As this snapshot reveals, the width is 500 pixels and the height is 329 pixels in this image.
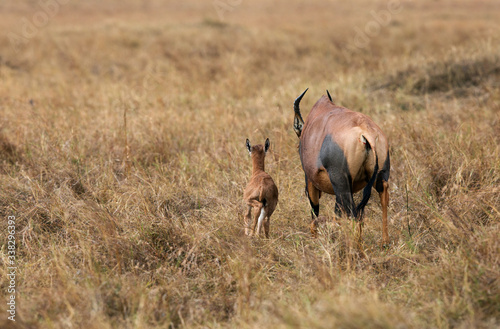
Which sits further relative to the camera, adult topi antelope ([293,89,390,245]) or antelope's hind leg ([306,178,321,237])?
antelope's hind leg ([306,178,321,237])

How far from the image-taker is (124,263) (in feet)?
11.5

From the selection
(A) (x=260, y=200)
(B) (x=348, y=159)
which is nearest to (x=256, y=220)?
(A) (x=260, y=200)

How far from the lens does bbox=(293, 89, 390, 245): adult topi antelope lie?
10.3 feet

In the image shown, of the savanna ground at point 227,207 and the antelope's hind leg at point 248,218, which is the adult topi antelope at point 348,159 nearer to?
the savanna ground at point 227,207

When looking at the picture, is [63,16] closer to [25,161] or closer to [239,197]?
[25,161]

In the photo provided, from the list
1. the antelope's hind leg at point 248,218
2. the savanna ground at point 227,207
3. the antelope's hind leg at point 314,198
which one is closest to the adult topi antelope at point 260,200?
the antelope's hind leg at point 248,218

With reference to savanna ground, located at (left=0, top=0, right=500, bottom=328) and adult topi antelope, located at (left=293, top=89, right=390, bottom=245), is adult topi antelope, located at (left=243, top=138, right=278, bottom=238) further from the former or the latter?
adult topi antelope, located at (left=293, top=89, right=390, bottom=245)

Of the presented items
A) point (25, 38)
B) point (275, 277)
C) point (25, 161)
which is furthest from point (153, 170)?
point (25, 38)

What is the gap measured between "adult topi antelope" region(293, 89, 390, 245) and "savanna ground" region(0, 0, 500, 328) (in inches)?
10.0

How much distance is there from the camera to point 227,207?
435cm

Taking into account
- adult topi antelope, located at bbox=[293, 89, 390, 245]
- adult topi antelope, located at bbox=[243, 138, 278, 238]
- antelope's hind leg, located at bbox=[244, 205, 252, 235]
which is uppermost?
adult topi antelope, located at bbox=[293, 89, 390, 245]

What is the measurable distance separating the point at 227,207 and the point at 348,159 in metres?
1.54

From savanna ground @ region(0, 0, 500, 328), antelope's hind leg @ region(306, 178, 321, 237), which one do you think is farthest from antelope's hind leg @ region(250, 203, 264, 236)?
antelope's hind leg @ region(306, 178, 321, 237)

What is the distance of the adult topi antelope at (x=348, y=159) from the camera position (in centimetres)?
314
